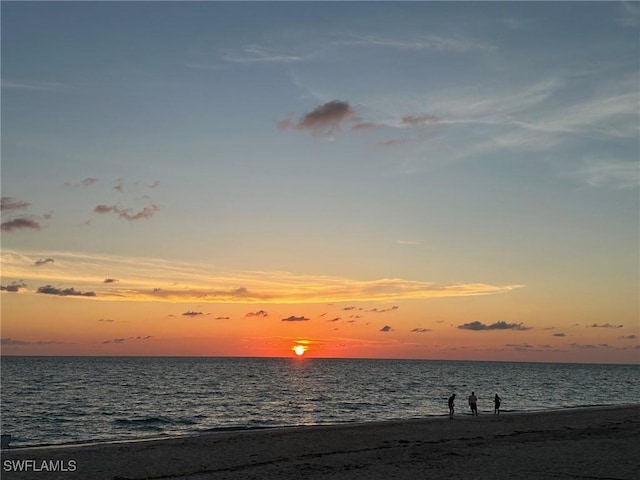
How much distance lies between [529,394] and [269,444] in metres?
84.6

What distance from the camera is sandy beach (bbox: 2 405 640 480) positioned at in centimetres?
2766

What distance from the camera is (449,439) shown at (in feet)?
127

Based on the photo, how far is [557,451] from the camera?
32750mm

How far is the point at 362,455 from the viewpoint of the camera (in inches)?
1282

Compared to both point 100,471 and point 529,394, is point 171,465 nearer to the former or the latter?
point 100,471

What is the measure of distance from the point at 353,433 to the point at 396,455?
32.5ft

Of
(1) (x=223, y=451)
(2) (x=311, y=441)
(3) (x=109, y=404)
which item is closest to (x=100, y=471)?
(1) (x=223, y=451)

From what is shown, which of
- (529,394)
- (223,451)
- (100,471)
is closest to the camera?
(100,471)

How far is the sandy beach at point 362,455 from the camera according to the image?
27656 mm

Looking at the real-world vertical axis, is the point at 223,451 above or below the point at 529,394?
above

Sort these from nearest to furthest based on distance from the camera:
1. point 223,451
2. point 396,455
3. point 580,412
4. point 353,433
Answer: point 396,455 < point 223,451 < point 353,433 < point 580,412

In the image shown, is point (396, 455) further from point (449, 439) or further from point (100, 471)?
point (100, 471)

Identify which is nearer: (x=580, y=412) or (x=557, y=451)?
(x=557, y=451)

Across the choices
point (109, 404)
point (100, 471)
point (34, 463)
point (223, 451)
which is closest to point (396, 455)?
point (223, 451)
